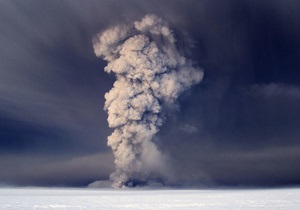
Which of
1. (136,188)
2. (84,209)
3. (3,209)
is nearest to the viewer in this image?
(3,209)

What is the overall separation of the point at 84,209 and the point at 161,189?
100 ft

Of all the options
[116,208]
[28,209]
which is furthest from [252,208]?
[28,209]

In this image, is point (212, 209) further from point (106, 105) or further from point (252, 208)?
point (106, 105)

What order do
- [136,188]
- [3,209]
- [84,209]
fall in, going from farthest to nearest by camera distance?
[136,188] < [84,209] < [3,209]

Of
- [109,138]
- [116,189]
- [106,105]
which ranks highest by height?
[106,105]

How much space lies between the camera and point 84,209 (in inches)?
951

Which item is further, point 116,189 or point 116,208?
point 116,189

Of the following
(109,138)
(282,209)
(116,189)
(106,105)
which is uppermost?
(106,105)

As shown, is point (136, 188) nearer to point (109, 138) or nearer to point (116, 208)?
point (109, 138)

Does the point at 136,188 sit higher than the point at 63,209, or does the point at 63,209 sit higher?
the point at 136,188

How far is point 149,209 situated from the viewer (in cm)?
2353

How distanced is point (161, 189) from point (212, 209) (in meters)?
30.4

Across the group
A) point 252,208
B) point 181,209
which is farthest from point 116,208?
point 252,208

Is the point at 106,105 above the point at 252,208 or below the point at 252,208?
above
